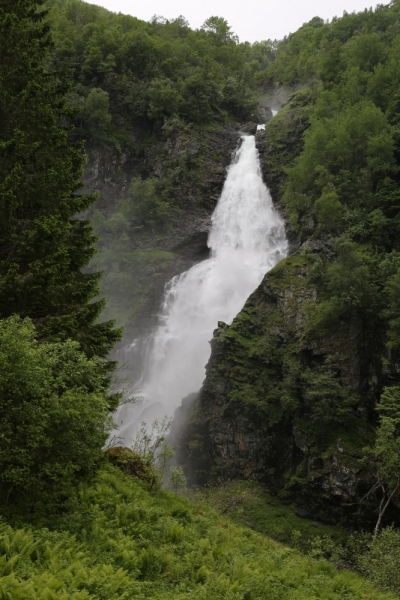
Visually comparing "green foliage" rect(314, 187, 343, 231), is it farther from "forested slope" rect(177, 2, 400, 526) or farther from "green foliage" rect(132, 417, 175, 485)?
"green foliage" rect(132, 417, 175, 485)

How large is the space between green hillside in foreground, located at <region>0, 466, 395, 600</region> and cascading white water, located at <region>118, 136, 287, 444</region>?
18698 millimetres

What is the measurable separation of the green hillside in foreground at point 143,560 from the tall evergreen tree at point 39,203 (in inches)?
148

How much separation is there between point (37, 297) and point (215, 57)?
65.3m

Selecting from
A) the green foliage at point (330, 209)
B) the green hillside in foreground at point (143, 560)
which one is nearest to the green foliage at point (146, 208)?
the green foliage at point (330, 209)

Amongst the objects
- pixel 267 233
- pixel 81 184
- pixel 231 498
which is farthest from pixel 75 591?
pixel 267 233

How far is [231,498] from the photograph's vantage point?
2262cm

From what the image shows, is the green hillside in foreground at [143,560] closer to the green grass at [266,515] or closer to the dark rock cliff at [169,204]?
the green grass at [266,515]

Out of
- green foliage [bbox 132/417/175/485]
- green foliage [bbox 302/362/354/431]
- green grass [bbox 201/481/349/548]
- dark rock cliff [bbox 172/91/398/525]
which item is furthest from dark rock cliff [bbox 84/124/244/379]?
green foliage [bbox 132/417/175/485]

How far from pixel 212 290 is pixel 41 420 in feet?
95.9

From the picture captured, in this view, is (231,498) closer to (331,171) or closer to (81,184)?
(81,184)

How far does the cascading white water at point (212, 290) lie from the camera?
31078 millimetres

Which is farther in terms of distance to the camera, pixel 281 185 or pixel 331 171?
pixel 281 185

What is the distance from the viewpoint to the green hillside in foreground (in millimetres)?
5953

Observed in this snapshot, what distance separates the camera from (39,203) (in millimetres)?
10984
